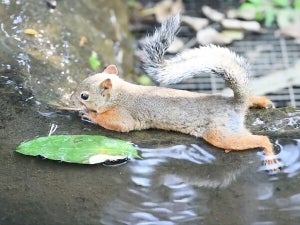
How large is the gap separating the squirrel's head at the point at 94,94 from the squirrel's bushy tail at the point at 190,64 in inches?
12.7

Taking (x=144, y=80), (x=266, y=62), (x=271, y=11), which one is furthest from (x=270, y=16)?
(x=144, y=80)

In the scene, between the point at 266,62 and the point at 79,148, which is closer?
the point at 79,148

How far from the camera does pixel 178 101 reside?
391 cm

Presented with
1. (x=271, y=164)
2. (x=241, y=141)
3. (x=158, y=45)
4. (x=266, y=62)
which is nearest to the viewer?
(x=271, y=164)

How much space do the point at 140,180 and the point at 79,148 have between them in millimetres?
378

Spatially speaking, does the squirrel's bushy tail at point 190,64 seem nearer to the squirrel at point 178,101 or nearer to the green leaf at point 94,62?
the squirrel at point 178,101

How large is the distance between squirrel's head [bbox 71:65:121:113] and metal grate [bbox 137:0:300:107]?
1.45 m

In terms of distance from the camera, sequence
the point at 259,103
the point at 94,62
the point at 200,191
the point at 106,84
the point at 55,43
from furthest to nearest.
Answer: the point at 94,62, the point at 55,43, the point at 259,103, the point at 106,84, the point at 200,191

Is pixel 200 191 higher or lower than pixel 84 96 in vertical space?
lower

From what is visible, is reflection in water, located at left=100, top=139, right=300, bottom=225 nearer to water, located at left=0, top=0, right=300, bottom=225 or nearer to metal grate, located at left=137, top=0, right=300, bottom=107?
water, located at left=0, top=0, right=300, bottom=225

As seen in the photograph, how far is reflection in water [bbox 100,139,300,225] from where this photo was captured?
128 inches

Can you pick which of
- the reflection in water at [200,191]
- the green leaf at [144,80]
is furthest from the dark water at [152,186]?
the green leaf at [144,80]

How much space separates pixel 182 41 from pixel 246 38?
1.90ft

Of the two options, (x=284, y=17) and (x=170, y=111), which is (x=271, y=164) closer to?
(x=170, y=111)
